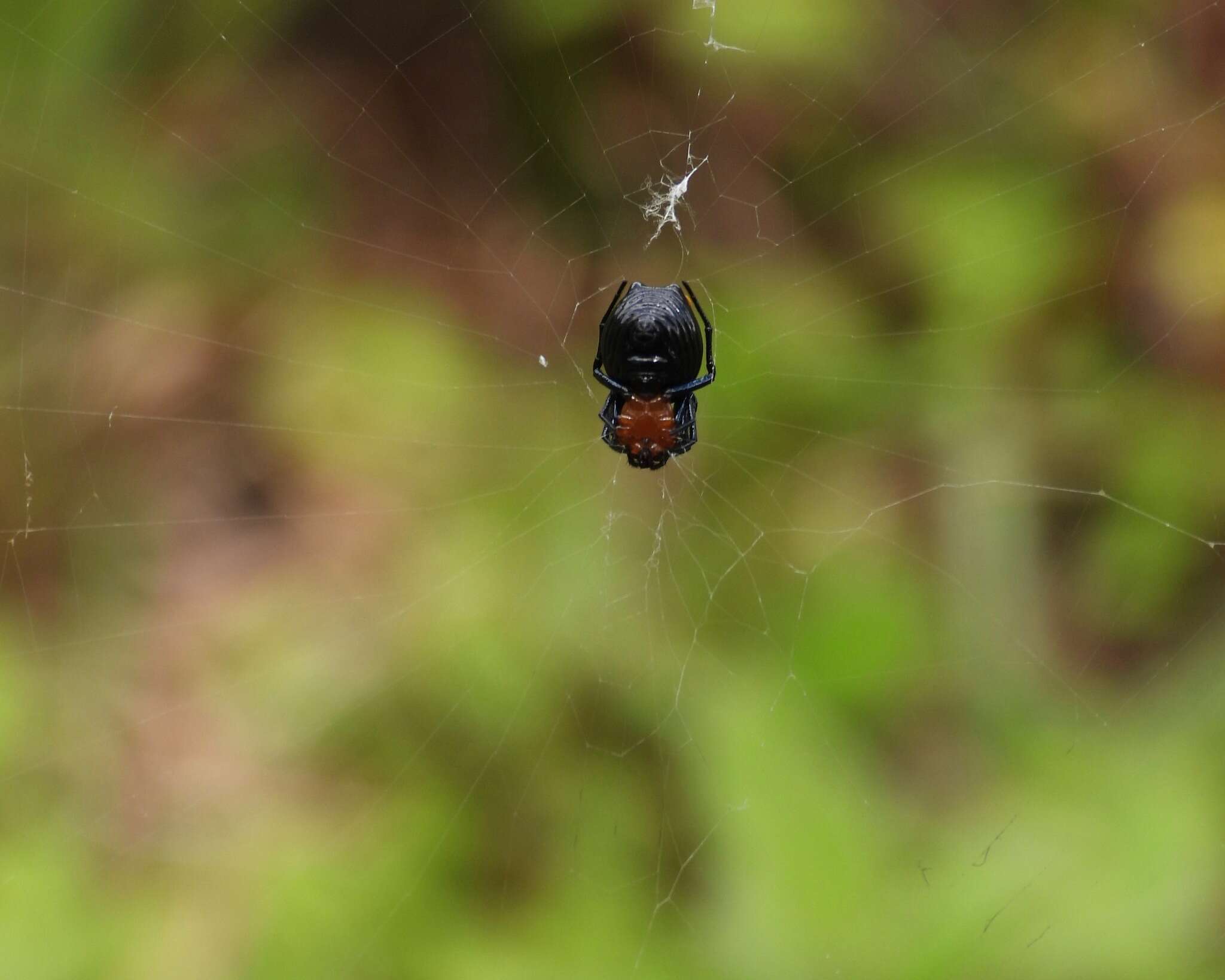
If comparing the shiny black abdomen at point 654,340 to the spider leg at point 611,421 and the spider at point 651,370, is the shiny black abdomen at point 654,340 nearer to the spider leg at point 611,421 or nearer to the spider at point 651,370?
the spider at point 651,370

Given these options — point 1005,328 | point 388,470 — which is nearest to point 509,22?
point 388,470

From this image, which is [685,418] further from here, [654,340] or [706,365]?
[654,340]

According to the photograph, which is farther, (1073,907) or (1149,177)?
(1149,177)

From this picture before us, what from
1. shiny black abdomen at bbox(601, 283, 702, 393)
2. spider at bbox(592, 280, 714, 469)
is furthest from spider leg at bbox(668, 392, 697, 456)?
shiny black abdomen at bbox(601, 283, 702, 393)

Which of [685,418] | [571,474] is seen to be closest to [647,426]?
[685,418]

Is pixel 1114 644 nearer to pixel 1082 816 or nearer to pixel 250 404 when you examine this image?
pixel 1082 816

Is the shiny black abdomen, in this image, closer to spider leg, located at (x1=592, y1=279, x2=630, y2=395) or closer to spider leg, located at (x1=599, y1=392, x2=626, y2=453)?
spider leg, located at (x1=592, y1=279, x2=630, y2=395)
